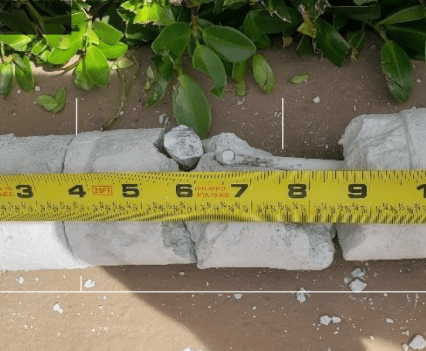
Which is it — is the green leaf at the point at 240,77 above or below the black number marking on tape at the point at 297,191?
above

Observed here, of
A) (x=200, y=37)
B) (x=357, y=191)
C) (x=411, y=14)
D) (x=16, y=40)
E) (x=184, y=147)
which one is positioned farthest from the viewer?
(x=16, y=40)

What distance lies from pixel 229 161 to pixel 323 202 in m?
0.31

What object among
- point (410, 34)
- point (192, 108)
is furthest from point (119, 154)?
point (410, 34)

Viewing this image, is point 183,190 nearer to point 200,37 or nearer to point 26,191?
point 26,191

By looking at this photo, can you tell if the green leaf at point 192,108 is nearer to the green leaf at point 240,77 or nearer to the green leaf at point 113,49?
the green leaf at point 240,77

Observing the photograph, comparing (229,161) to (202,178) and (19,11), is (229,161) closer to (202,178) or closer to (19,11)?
(202,178)

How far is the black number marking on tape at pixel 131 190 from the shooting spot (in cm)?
170

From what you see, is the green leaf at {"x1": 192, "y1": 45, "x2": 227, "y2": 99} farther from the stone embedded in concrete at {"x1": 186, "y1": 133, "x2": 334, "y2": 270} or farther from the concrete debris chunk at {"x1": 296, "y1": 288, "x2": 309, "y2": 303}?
the concrete debris chunk at {"x1": 296, "y1": 288, "x2": 309, "y2": 303}

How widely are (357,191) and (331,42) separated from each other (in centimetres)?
61

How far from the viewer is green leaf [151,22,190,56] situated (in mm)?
1931

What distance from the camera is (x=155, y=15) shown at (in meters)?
1.97

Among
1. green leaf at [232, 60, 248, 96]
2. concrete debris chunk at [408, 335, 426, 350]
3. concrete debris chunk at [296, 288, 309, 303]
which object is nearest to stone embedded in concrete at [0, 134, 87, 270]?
green leaf at [232, 60, 248, 96]

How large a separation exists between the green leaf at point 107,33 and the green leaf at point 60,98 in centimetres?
27

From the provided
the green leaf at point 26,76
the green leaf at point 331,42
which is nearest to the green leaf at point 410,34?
the green leaf at point 331,42
